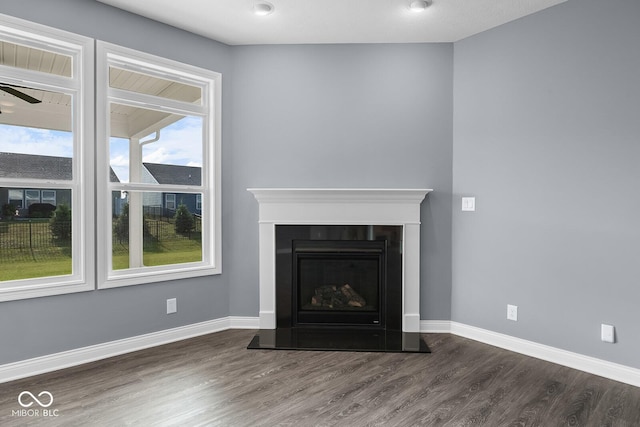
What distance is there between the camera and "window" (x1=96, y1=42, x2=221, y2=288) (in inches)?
121

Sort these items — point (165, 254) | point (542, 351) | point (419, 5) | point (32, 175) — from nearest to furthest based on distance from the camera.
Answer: point (32, 175) → point (419, 5) → point (542, 351) → point (165, 254)

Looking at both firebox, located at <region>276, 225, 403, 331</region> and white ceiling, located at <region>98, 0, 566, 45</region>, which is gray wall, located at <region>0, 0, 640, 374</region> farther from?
firebox, located at <region>276, 225, 403, 331</region>

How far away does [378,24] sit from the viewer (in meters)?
3.27

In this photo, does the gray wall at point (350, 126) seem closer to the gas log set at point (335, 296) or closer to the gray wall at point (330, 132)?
the gray wall at point (330, 132)

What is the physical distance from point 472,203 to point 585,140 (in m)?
0.99

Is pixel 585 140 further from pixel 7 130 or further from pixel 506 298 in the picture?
pixel 7 130

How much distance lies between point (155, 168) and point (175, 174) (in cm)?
18

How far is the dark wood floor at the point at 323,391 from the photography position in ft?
7.02

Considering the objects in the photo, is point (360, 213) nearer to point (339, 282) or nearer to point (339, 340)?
point (339, 282)

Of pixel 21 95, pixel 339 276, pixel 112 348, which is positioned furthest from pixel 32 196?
pixel 339 276

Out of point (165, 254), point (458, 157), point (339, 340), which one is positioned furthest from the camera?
point (458, 157)

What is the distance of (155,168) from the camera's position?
11.2 ft

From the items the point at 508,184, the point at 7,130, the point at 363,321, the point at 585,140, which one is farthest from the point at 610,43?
the point at 7,130

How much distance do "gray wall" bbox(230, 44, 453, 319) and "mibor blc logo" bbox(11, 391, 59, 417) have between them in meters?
1.75
